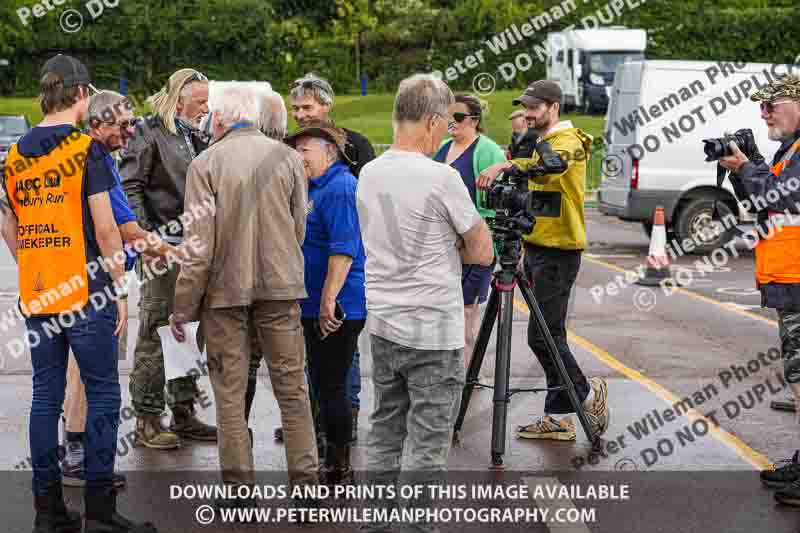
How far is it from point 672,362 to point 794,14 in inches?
1505

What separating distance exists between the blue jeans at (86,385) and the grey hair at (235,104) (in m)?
0.97

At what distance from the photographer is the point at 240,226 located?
16.9ft

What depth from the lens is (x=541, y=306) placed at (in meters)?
6.58

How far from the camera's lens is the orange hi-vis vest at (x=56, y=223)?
195 inches

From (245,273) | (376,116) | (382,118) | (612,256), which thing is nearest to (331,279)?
(245,273)

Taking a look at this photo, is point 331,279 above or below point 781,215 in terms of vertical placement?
below

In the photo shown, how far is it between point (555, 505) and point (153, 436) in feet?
7.56

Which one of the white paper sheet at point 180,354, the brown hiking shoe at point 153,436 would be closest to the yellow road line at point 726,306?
the brown hiking shoe at point 153,436

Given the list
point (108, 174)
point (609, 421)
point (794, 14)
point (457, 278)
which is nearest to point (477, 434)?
point (609, 421)

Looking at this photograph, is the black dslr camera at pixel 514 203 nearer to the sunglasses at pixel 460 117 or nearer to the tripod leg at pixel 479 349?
the tripod leg at pixel 479 349

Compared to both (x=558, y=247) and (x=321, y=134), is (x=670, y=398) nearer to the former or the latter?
(x=558, y=247)

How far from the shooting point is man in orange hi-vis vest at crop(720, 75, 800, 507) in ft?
18.5

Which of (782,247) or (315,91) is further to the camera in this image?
(315,91)

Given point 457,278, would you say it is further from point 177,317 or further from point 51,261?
point 51,261
